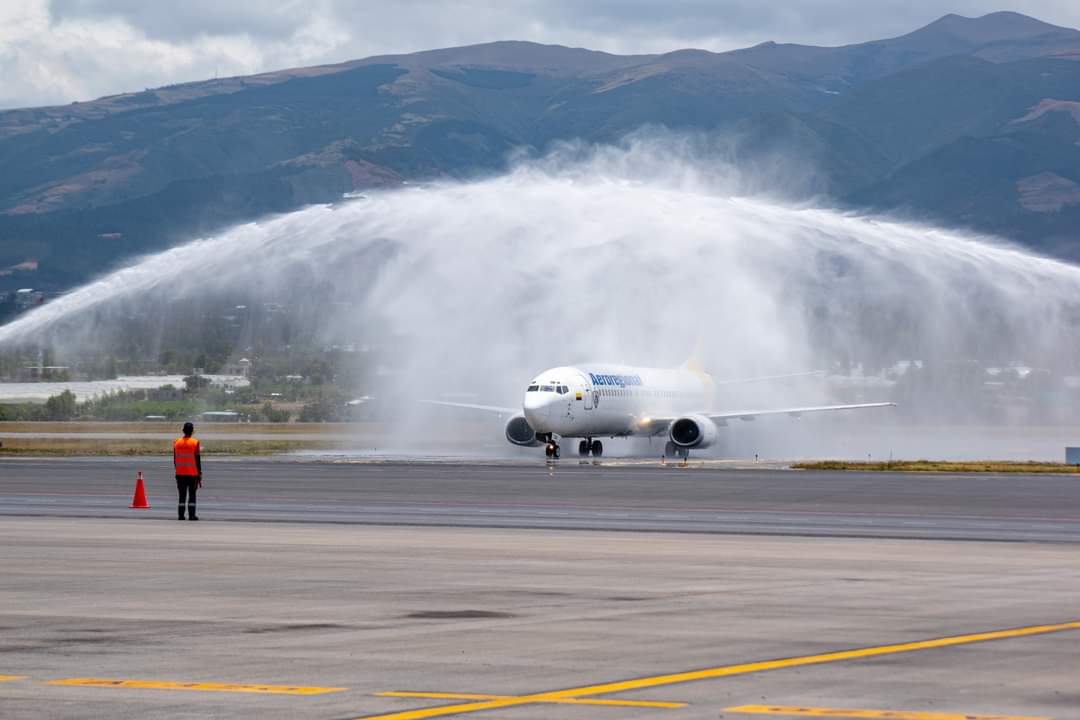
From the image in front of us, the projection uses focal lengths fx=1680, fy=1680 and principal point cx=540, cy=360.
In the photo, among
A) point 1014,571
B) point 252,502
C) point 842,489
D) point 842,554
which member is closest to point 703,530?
point 842,554

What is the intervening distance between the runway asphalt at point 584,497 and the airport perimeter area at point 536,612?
1.03ft

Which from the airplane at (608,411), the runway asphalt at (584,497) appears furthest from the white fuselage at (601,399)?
the runway asphalt at (584,497)

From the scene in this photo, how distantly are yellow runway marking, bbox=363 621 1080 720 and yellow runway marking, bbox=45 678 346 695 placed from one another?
4.30ft

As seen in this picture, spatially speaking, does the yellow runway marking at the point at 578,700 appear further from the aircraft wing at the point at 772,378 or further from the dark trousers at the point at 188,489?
the aircraft wing at the point at 772,378

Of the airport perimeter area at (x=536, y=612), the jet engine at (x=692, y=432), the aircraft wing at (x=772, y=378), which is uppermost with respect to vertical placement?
the aircraft wing at (x=772, y=378)

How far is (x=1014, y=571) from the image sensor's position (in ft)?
80.5

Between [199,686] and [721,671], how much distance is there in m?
4.56

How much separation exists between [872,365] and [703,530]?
73.1 metres

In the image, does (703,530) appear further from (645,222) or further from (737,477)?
(645,222)

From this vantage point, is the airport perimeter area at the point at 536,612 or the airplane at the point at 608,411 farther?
the airplane at the point at 608,411

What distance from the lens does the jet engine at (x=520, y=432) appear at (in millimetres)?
75688

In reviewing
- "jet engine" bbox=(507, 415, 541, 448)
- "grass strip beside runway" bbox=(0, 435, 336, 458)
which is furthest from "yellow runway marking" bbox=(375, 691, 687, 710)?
"jet engine" bbox=(507, 415, 541, 448)

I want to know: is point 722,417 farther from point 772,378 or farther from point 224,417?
point 224,417

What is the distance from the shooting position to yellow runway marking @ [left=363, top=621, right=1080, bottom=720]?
13141mm
